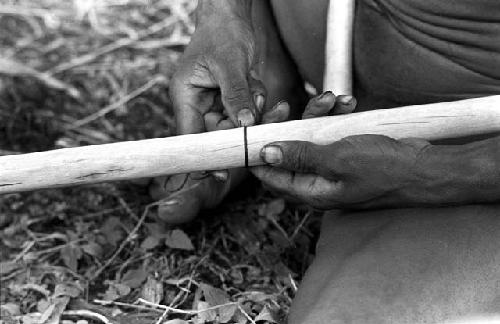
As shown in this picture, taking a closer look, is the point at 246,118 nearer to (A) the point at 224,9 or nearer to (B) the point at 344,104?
(B) the point at 344,104

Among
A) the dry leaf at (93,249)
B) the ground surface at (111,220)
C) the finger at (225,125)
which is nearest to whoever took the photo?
the finger at (225,125)

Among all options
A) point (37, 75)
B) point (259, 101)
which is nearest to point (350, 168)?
point (259, 101)

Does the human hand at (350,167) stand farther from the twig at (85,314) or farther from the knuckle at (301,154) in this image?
the twig at (85,314)

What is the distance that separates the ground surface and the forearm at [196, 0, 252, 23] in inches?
15.8

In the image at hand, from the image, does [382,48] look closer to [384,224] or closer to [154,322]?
[384,224]

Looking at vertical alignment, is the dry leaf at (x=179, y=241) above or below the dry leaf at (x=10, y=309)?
above

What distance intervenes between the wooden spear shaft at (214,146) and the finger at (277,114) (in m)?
0.05

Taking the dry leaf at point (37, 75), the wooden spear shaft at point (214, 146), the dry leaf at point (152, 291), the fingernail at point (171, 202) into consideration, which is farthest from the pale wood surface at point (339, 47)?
the dry leaf at point (37, 75)

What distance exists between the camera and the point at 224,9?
1.45m

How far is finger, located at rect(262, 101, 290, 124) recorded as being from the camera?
123 cm

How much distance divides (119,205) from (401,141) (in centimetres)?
71

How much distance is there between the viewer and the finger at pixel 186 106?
1.36 meters

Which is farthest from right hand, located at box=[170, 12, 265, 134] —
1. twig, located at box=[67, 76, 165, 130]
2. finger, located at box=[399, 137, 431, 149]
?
twig, located at box=[67, 76, 165, 130]

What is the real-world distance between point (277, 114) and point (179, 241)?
0.41 meters
